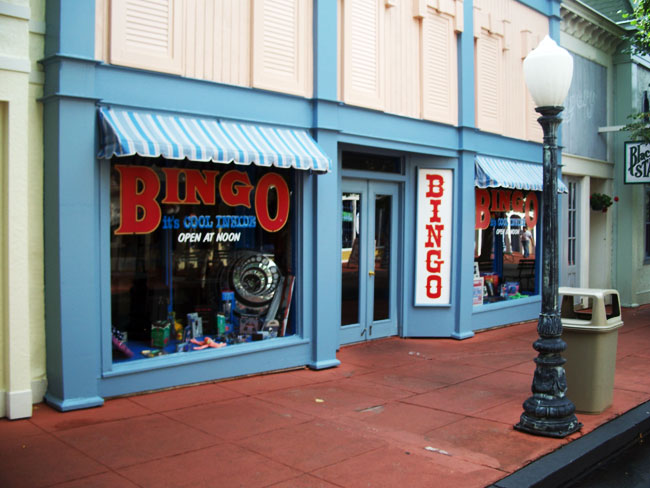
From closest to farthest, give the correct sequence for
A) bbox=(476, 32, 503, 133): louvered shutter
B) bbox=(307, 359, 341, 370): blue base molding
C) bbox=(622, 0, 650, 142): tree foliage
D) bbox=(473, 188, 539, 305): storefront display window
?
bbox=(307, 359, 341, 370): blue base molding
bbox=(476, 32, 503, 133): louvered shutter
bbox=(473, 188, 539, 305): storefront display window
bbox=(622, 0, 650, 142): tree foliage

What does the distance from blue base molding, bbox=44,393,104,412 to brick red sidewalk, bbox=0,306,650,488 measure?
0.27 ft

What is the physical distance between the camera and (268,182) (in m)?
8.20

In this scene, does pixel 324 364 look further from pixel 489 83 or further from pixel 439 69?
pixel 489 83

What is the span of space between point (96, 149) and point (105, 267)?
47.5 inches

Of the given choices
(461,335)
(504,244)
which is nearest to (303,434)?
(461,335)

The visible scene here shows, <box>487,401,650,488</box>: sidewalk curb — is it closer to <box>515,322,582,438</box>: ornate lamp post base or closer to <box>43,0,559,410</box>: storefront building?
<box>515,322,582,438</box>: ornate lamp post base

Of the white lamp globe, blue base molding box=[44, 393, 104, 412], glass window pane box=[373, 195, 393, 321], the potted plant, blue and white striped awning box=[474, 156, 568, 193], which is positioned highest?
the white lamp globe

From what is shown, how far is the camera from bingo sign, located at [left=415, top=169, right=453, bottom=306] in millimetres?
10820

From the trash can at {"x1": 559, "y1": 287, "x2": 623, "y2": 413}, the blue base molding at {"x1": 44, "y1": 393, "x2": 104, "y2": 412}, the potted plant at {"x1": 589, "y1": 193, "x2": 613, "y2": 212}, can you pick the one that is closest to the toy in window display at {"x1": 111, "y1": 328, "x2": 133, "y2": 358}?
the blue base molding at {"x1": 44, "y1": 393, "x2": 104, "y2": 412}

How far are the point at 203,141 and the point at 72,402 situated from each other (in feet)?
9.79

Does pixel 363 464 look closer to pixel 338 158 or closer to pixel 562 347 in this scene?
pixel 562 347

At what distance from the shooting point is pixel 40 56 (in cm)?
634

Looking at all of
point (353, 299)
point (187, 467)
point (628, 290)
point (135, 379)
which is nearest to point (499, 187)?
point (353, 299)

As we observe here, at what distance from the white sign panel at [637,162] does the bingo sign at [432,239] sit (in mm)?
6942
